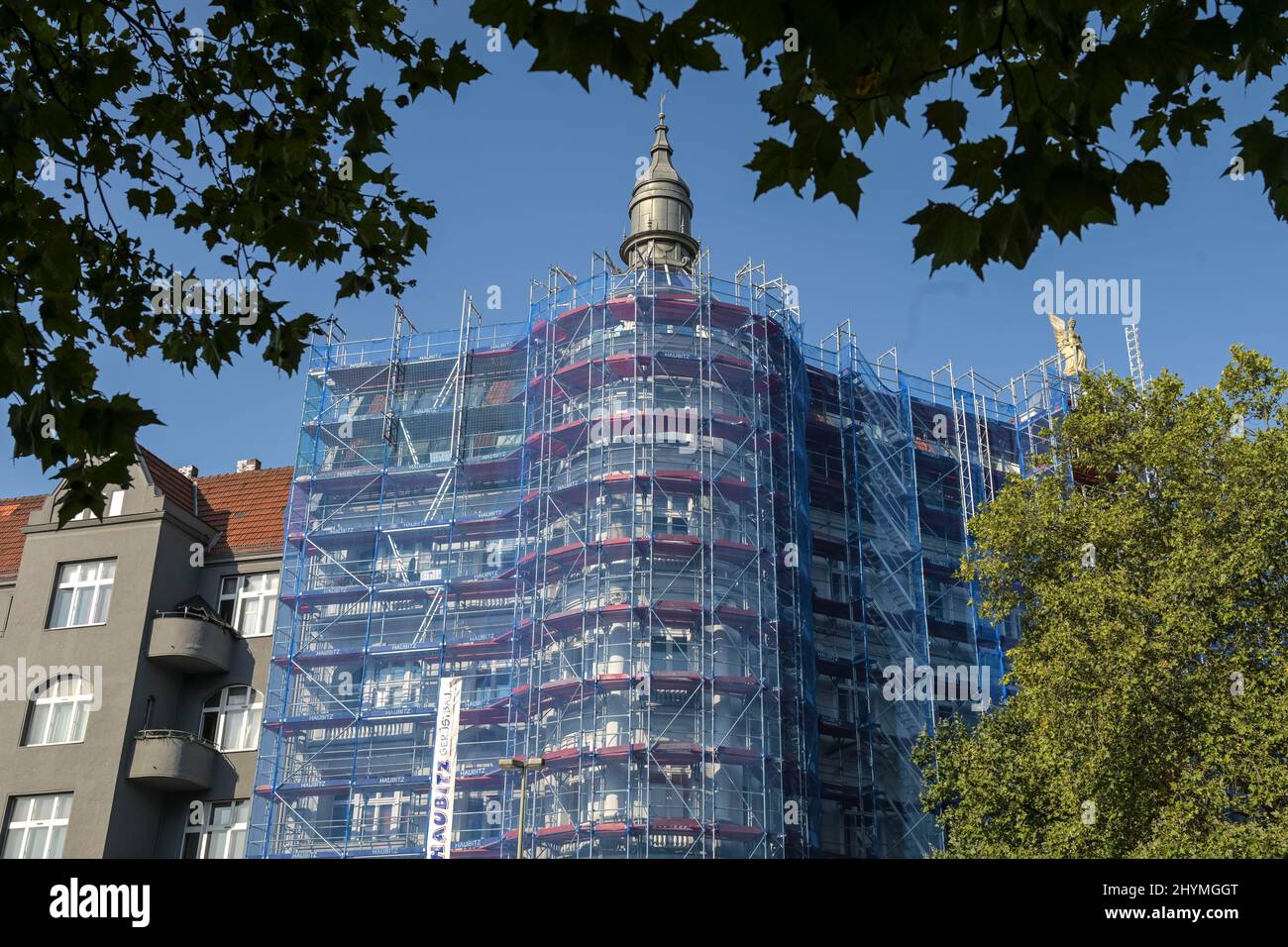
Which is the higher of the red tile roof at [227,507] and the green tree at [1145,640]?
the red tile roof at [227,507]

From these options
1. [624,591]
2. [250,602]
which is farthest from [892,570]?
[250,602]

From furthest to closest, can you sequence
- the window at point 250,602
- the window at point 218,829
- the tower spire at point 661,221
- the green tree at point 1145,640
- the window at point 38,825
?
the tower spire at point 661,221 < the window at point 250,602 < the window at point 218,829 < the window at point 38,825 < the green tree at point 1145,640

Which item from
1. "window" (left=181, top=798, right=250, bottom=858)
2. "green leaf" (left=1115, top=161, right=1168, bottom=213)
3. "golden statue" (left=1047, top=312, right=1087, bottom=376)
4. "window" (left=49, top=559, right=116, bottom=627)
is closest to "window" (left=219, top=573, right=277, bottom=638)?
"window" (left=49, top=559, right=116, bottom=627)

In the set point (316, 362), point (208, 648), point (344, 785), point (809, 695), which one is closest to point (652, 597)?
point (809, 695)

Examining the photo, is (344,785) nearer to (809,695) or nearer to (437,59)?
(809,695)

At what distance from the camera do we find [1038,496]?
2961 cm

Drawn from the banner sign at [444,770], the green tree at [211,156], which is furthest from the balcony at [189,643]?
the green tree at [211,156]

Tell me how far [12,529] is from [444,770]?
19100 millimetres

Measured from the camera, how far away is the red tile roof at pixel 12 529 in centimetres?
4034

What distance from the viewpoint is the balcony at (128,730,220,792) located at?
1340 inches

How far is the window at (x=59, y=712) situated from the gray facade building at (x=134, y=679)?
38 millimetres

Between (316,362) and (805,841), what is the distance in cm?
2189

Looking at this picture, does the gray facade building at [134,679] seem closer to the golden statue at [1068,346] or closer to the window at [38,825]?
the window at [38,825]
